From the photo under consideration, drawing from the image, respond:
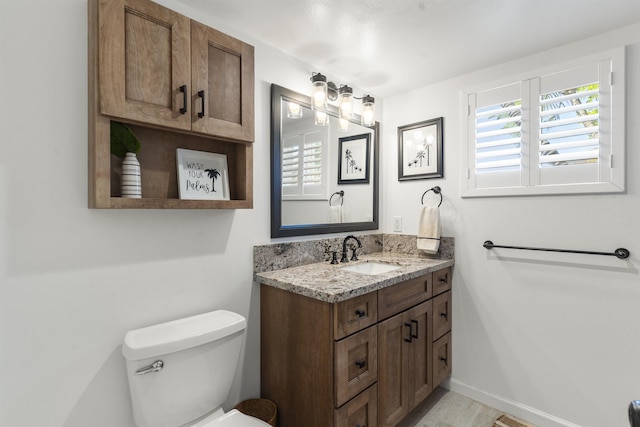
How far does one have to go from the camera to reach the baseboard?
185 cm

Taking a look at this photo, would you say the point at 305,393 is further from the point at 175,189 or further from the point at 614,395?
the point at 614,395

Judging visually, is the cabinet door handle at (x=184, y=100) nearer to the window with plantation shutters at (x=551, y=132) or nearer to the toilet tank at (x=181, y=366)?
the toilet tank at (x=181, y=366)

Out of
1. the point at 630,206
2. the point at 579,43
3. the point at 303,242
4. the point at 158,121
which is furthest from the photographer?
the point at 303,242

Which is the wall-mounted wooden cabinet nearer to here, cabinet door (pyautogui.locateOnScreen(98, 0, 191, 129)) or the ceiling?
cabinet door (pyautogui.locateOnScreen(98, 0, 191, 129))

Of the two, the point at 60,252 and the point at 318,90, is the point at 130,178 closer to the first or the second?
the point at 60,252

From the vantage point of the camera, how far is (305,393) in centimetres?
148

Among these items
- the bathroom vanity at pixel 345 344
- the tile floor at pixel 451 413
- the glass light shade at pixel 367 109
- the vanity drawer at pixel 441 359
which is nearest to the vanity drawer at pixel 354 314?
the bathroom vanity at pixel 345 344

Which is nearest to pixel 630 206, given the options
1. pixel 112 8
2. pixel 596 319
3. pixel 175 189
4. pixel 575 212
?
pixel 575 212

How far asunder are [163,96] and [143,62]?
134 mm

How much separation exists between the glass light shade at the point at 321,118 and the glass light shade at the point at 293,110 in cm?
15

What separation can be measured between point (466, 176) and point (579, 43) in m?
0.93

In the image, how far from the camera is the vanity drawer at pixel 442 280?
81.4 inches

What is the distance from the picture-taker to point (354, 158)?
2365mm

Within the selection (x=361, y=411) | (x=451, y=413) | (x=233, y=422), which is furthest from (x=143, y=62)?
(x=451, y=413)
